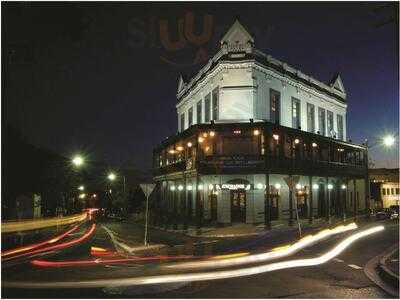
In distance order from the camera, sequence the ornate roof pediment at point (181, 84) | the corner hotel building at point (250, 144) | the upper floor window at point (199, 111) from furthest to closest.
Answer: the ornate roof pediment at point (181, 84) → the upper floor window at point (199, 111) → the corner hotel building at point (250, 144)

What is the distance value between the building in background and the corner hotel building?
19.7 metres

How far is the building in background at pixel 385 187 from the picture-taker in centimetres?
5312

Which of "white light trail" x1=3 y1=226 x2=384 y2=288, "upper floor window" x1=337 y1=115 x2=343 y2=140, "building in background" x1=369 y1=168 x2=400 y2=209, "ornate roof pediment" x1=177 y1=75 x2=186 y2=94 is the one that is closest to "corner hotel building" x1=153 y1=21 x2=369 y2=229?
"upper floor window" x1=337 y1=115 x2=343 y2=140

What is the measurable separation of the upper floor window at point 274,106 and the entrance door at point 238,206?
5.93 metres

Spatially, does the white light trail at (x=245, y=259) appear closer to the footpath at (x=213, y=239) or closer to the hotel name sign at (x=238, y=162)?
the footpath at (x=213, y=239)

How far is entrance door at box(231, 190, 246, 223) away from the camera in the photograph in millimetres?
28812

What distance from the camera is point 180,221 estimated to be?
3114cm

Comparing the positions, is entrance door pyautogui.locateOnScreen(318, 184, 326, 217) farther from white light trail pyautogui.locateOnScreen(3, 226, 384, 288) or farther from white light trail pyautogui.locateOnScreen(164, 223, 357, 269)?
white light trail pyautogui.locateOnScreen(3, 226, 384, 288)

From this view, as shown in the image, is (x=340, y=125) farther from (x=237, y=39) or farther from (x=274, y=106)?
(x=237, y=39)

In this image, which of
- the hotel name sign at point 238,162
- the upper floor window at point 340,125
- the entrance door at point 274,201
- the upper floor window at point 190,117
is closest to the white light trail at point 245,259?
the hotel name sign at point 238,162

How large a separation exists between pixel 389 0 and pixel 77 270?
11.2 metres

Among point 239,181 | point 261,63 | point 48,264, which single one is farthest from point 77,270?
point 261,63

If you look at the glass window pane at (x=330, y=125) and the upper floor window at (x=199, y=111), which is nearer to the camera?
the upper floor window at (x=199, y=111)

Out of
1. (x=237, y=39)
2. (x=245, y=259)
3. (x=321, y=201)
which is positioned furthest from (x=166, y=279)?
(x=321, y=201)
